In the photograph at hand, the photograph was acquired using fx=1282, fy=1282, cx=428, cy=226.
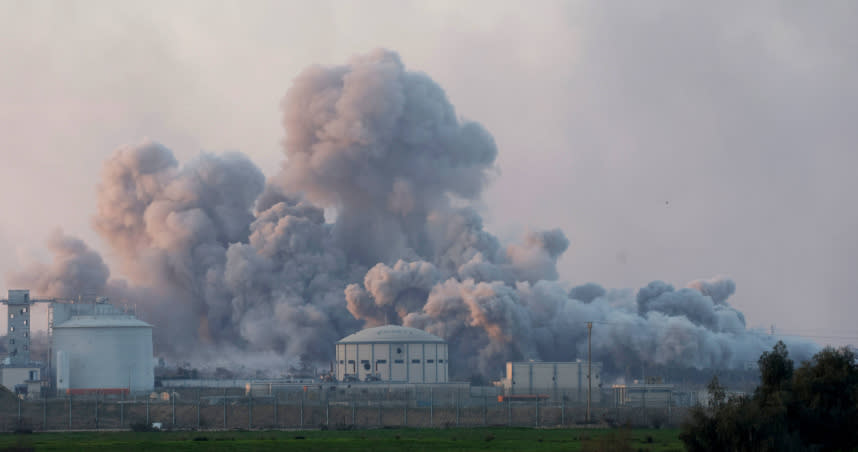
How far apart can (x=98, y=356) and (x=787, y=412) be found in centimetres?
7266

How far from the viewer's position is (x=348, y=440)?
67188 millimetres

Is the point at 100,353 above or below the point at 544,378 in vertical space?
above

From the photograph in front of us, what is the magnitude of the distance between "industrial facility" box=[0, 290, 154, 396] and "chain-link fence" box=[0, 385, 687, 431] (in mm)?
7927

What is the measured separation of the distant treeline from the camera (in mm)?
51688

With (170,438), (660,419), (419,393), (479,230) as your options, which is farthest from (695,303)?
(170,438)

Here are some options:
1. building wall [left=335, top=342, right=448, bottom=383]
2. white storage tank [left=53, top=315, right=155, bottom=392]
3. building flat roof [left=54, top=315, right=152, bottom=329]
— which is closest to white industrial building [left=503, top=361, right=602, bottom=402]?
building wall [left=335, top=342, right=448, bottom=383]

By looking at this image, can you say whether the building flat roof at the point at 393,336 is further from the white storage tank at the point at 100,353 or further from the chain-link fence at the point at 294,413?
the white storage tank at the point at 100,353

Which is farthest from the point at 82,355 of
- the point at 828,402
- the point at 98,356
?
the point at 828,402

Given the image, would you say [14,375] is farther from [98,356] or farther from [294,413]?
[294,413]

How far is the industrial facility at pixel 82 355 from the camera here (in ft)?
364

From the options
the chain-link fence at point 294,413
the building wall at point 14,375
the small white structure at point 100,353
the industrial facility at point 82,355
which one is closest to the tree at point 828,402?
the chain-link fence at point 294,413

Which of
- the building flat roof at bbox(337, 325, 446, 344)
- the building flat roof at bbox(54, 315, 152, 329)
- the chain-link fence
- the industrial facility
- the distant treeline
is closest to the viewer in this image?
the distant treeline

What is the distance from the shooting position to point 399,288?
127188 millimetres

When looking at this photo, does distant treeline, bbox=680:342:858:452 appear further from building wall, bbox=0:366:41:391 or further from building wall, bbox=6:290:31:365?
building wall, bbox=6:290:31:365
